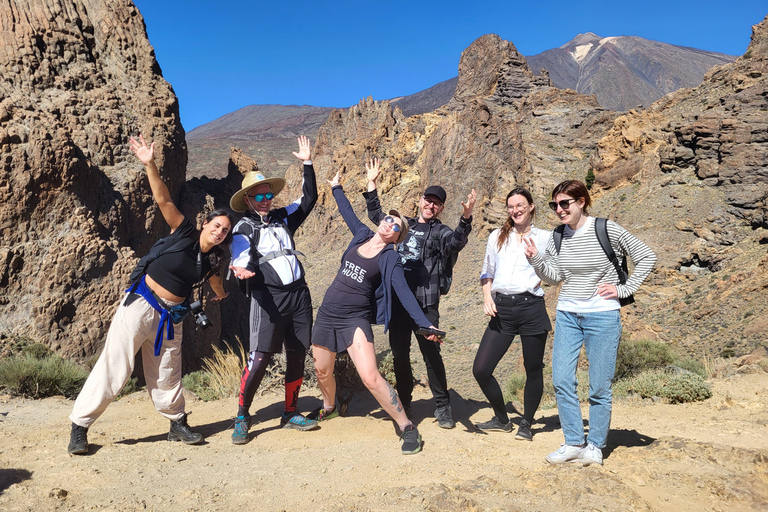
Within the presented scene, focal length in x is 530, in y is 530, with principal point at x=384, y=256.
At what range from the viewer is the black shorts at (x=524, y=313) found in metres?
4.18

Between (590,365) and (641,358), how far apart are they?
6.53 m

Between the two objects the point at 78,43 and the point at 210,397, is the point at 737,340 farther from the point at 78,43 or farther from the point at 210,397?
the point at 78,43


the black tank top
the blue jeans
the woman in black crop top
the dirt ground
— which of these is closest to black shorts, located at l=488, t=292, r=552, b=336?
the blue jeans

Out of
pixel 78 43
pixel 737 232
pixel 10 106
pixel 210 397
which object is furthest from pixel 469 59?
pixel 210 397

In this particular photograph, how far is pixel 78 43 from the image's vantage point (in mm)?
11664

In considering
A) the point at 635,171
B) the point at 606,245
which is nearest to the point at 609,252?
the point at 606,245

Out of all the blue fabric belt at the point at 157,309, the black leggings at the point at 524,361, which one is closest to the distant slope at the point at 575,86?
the blue fabric belt at the point at 157,309

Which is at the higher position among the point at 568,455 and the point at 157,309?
the point at 157,309

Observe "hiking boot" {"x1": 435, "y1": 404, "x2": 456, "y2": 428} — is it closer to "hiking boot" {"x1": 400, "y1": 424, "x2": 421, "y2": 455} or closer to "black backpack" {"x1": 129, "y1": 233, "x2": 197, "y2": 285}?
"hiking boot" {"x1": 400, "y1": 424, "x2": 421, "y2": 455}

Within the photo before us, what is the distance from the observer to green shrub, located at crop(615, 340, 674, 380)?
902 cm

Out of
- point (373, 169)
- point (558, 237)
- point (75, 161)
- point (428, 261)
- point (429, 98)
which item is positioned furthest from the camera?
point (429, 98)

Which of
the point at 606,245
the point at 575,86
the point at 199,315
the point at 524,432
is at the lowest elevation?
the point at 524,432

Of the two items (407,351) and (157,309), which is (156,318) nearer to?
(157,309)

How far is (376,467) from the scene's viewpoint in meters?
3.65
